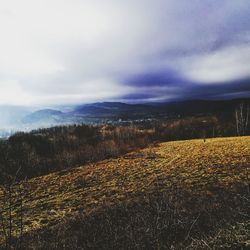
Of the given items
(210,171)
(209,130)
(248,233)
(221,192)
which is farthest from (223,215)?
(209,130)

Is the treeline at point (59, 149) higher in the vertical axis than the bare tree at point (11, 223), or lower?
lower

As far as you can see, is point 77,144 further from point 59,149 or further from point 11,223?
point 11,223

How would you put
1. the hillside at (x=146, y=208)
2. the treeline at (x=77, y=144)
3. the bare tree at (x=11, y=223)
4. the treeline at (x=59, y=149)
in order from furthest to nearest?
the treeline at (x=77, y=144) < the treeline at (x=59, y=149) < the hillside at (x=146, y=208) < the bare tree at (x=11, y=223)

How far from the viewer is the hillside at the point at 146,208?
7797 mm

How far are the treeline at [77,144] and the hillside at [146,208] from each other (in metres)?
7.09

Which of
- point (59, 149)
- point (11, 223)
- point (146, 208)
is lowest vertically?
point (59, 149)

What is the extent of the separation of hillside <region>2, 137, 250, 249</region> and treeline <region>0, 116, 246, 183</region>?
7091mm

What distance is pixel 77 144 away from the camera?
6400cm

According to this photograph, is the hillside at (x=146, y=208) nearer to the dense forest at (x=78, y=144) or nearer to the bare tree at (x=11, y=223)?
the bare tree at (x=11, y=223)

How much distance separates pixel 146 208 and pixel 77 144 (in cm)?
5261

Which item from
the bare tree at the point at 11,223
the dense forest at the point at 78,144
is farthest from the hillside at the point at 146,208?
the dense forest at the point at 78,144

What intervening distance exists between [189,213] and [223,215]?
1.69 meters

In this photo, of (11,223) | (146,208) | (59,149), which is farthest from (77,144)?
(11,223)

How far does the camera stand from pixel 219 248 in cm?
695
